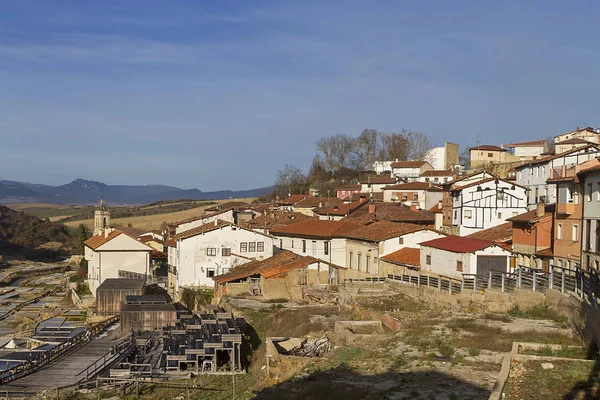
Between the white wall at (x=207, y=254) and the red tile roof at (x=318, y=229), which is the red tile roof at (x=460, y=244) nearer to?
Result: the red tile roof at (x=318, y=229)

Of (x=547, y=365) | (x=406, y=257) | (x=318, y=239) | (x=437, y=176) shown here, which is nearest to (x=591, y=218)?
(x=406, y=257)

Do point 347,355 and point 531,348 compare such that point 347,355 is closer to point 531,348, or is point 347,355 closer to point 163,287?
point 531,348

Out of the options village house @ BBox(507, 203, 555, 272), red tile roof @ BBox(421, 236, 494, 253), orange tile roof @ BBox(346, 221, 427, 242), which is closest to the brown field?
orange tile roof @ BBox(346, 221, 427, 242)

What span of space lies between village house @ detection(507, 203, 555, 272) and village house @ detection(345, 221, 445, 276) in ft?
23.7

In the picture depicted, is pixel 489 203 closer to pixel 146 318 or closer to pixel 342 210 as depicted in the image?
pixel 342 210

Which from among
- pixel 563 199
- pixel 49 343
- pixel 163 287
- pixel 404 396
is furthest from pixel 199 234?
pixel 404 396

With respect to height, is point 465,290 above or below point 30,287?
above

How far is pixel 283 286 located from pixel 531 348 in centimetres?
2558

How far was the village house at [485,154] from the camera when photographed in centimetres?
9621

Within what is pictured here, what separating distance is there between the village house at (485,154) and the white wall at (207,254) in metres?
53.9

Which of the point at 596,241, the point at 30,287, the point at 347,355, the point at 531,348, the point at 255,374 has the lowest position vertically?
the point at 30,287

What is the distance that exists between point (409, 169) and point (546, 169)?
43.7 meters

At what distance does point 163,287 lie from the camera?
180ft

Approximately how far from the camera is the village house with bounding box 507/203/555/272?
36.4 m
